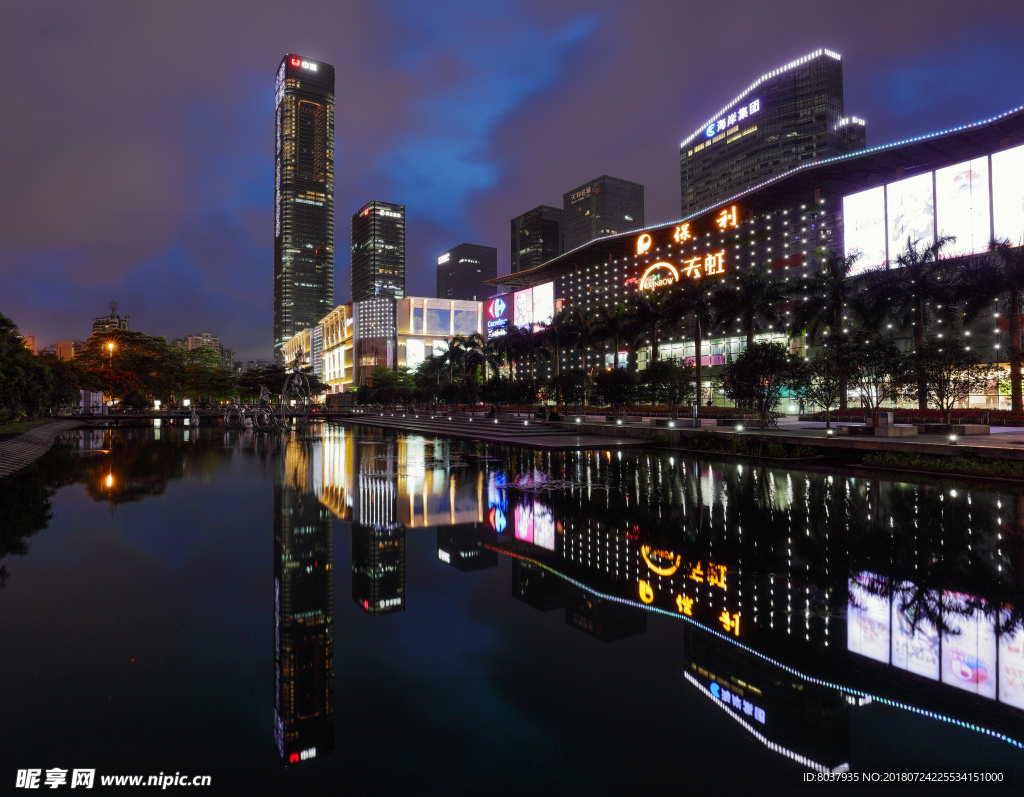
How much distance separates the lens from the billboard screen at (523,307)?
132125 millimetres

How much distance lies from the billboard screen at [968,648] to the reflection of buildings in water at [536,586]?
368 centimetres

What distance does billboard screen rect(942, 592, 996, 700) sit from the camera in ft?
15.1

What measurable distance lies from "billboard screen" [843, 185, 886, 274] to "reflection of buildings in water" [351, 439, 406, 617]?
68187mm

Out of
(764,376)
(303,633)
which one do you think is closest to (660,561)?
(303,633)

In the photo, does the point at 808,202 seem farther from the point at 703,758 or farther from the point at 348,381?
the point at 348,381

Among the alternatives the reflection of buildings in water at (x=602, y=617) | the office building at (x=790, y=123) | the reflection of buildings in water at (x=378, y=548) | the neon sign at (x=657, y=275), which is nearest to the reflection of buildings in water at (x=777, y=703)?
the reflection of buildings in water at (x=602, y=617)

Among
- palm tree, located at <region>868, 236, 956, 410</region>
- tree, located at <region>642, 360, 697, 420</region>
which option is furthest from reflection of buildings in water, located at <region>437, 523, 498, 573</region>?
palm tree, located at <region>868, 236, 956, 410</region>

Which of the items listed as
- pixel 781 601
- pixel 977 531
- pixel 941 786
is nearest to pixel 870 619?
pixel 781 601

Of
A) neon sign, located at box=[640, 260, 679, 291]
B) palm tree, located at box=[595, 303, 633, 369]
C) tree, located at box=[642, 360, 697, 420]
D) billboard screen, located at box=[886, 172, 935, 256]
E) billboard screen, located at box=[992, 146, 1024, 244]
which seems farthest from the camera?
neon sign, located at box=[640, 260, 679, 291]

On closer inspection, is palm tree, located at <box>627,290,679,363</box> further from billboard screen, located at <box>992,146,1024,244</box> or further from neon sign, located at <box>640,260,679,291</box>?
neon sign, located at <box>640,260,679,291</box>

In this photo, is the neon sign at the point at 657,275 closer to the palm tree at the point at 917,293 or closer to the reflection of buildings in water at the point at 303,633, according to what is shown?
the palm tree at the point at 917,293

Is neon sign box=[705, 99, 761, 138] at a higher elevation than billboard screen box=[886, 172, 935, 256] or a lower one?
higher

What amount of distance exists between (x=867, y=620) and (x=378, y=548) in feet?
22.0

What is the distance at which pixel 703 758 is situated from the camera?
3.61 metres
